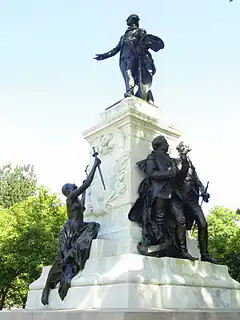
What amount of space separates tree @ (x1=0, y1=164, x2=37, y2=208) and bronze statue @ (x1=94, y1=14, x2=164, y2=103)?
3106 cm

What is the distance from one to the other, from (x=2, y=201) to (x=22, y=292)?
1414 cm

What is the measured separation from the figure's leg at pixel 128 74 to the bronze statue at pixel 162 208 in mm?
2061

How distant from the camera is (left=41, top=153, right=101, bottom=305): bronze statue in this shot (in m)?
8.28

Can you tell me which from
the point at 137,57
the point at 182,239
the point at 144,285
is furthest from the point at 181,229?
the point at 137,57

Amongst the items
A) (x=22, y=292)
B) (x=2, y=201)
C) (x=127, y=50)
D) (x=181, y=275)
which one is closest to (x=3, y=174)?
(x=2, y=201)

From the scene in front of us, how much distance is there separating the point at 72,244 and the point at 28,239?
17.0 metres

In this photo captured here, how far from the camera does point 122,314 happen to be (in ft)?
17.9

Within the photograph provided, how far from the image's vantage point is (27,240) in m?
24.9

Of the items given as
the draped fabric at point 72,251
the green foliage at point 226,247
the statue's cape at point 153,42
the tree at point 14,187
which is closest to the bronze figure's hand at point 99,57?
the statue's cape at point 153,42

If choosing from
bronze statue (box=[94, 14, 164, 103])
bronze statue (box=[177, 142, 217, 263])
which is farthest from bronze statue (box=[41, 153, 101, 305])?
bronze statue (box=[94, 14, 164, 103])

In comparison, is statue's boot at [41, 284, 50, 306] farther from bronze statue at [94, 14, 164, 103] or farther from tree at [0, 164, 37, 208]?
tree at [0, 164, 37, 208]

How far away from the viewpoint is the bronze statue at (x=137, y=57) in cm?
1043

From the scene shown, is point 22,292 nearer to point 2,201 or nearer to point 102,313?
point 2,201

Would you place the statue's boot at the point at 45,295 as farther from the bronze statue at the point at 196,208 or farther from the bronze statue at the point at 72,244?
the bronze statue at the point at 196,208
